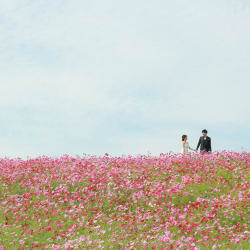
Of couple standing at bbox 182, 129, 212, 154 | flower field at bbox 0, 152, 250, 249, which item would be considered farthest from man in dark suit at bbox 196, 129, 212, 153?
flower field at bbox 0, 152, 250, 249

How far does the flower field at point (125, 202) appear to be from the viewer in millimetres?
9742

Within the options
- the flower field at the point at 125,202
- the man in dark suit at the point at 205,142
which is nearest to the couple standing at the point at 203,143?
the man in dark suit at the point at 205,142

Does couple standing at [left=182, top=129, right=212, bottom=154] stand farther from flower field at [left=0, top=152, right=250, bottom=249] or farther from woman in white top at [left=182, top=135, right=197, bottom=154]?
flower field at [left=0, top=152, right=250, bottom=249]

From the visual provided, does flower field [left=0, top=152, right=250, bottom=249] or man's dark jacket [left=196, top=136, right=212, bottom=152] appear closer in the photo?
flower field [left=0, top=152, right=250, bottom=249]

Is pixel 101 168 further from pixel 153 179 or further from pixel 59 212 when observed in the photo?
pixel 59 212

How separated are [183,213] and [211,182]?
9.05 ft

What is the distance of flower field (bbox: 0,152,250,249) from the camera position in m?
9.74

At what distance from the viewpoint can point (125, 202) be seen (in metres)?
12.7

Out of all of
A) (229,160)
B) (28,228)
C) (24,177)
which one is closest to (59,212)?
(28,228)

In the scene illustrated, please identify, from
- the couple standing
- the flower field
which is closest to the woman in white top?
the couple standing

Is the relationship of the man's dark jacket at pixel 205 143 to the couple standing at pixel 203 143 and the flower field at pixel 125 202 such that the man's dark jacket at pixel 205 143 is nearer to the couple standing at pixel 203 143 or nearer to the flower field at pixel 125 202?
the couple standing at pixel 203 143

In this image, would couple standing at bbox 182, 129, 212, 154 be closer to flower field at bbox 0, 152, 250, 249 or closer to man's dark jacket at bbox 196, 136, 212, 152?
man's dark jacket at bbox 196, 136, 212, 152

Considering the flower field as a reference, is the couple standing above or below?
above

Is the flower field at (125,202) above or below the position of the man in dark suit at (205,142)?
below
